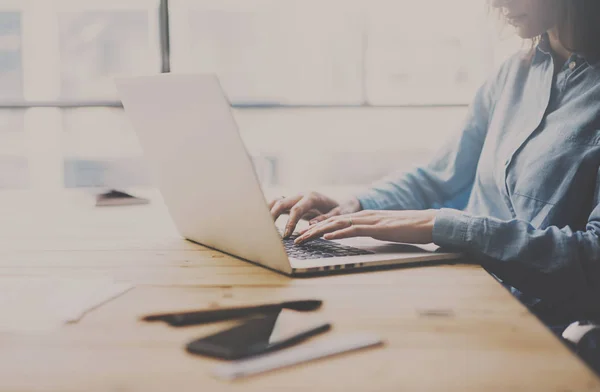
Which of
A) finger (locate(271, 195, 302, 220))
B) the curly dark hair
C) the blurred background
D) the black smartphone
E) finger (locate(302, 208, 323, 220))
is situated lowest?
the blurred background

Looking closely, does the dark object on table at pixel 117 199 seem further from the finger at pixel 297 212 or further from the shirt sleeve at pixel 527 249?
the shirt sleeve at pixel 527 249

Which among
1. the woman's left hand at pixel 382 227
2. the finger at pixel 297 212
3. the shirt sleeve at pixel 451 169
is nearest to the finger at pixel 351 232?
the woman's left hand at pixel 382 227

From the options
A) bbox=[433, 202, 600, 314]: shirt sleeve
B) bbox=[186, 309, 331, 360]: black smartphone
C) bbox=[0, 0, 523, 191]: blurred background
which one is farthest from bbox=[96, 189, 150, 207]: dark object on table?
bbox=[0, 0, 523, 191]: blurred background

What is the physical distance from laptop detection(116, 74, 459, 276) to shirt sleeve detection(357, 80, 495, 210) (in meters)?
0.41

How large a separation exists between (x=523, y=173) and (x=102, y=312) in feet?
2.57

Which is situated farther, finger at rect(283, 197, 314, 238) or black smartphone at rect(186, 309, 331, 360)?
finger at rect(283, 197, 314, 238)

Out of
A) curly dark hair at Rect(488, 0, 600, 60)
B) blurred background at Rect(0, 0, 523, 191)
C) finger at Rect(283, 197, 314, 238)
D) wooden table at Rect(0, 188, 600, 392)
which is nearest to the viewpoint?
wooden table at Rect(0, 188, 600, 392)

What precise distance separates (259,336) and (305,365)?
0.22 feet

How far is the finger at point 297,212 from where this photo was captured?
1.07m

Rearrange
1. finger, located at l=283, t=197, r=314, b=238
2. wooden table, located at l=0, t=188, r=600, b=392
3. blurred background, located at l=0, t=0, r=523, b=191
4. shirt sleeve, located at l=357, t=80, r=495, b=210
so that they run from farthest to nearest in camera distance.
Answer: blurred background, located at l=0, t=0, r=523, b=191
shirt sleeve, located at l=357, t=80, r=495, b=210
finger, located at l=283, t=197, r=314, b=238
wooden table, located at l=0, t=188, r=600, b=392

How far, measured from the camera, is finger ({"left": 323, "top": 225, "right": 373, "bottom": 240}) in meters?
0.96

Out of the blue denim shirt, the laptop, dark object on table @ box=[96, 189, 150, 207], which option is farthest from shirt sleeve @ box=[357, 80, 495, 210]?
dark object on table @ box=[96, 189, 150, 207]

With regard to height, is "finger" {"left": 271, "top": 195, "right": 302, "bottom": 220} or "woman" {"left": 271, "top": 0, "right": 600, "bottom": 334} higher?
"woman" {"left": 271, "top": 0, "right": 600, "bottom": 334}

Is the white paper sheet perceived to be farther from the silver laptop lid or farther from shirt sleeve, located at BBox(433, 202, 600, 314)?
shirt sleeve, located at BBox(433, 202, 600, 314)
